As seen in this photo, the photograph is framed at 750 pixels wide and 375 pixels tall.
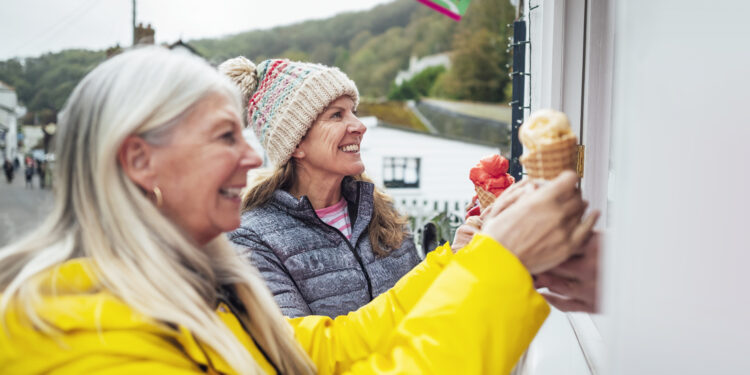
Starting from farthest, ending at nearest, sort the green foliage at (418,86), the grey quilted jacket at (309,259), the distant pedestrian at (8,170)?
1. the green foliage at (418,86)
2. the distant pedestrian at (8,170)
3. the grey quilted jacket at (309,259)

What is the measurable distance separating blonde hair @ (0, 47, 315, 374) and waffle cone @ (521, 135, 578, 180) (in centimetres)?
70

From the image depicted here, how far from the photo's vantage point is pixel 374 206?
2436 millimetres

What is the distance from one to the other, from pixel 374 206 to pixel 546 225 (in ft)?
4.78

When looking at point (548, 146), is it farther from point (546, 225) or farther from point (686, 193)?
point (686, 193)

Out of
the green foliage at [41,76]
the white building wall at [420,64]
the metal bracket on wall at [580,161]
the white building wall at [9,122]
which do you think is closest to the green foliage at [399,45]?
the white building wall at [420,64]

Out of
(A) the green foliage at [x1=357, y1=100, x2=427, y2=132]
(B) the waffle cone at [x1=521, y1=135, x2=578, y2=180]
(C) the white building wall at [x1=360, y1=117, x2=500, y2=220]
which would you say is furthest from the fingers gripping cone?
(A) the green foliage at [x1=357, y1=100, x2=427, y2=132]

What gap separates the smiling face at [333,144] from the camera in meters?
2.30

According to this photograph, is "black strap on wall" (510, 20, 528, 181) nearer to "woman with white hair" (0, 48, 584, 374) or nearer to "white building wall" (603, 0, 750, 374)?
"woman with white hair" (0, 48, 584, 374)

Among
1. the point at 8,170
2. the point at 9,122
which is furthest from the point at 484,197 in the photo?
the point at 9,122

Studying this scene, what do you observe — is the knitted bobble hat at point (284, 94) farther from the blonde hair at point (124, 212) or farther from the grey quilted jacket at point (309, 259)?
the blonde hair at point (124, 212)

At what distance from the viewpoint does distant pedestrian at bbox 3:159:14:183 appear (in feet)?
46.2

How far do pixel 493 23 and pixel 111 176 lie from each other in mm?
52771

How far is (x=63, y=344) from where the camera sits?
857 mm

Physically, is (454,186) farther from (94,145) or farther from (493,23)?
(493,23)
